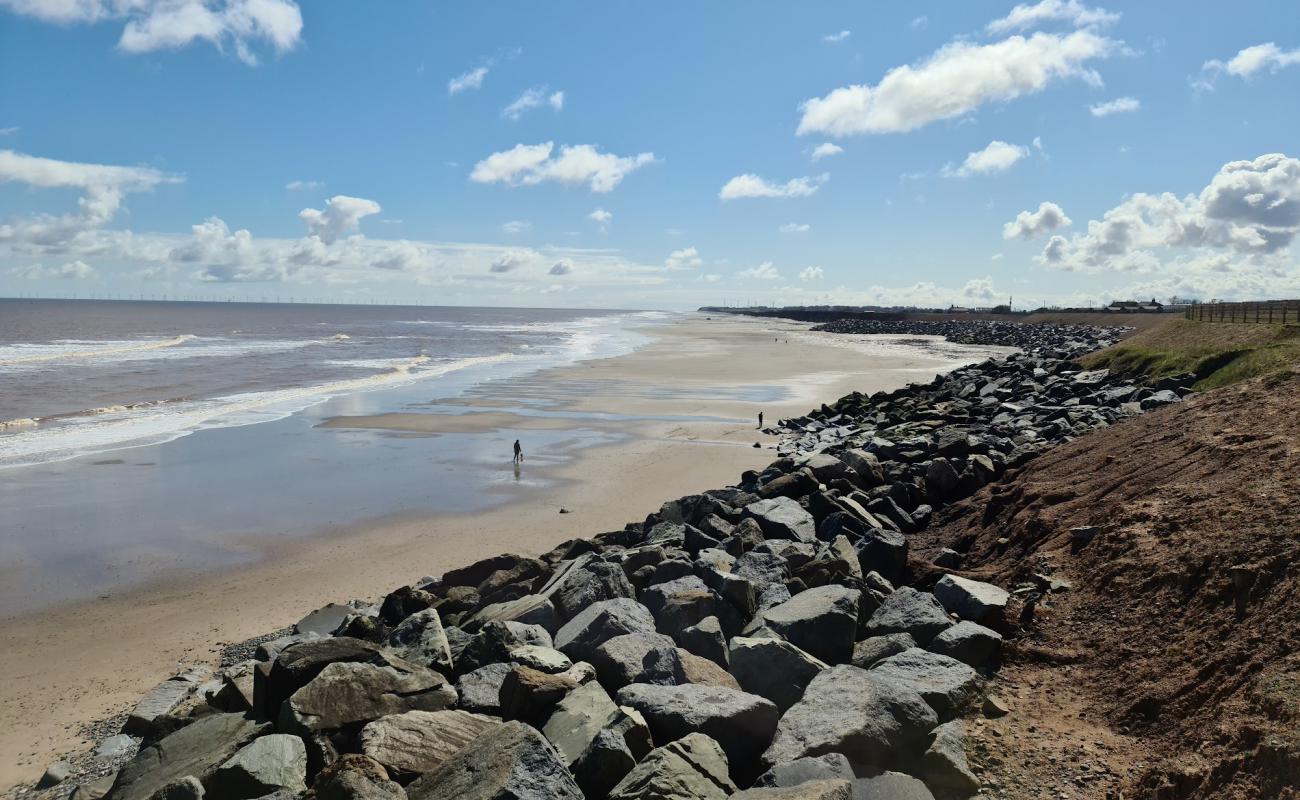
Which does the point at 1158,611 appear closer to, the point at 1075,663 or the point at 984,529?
the point at 1075,663

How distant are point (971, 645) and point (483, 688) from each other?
4.10m

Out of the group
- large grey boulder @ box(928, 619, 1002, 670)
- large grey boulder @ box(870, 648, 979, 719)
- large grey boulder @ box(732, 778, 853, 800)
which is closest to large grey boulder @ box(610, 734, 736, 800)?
Result: large grey boulder @ box(732, 778, 853, 800)

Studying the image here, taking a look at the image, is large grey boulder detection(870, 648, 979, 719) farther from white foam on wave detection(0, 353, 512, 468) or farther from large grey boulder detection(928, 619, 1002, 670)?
white foam on wave detection(0, 353, 512, 468)

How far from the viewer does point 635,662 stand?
6543 mm

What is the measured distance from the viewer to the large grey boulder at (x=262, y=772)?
212 inches

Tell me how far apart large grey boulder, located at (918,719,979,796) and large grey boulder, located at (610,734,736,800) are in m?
1.36

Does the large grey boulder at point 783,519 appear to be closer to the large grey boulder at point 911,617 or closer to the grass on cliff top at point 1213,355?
the large grey boulder at point 911,617

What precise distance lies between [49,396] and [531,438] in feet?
81.5

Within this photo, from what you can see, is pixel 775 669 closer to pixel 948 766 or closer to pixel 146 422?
pixel 948 766

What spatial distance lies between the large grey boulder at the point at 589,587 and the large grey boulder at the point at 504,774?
3.12m

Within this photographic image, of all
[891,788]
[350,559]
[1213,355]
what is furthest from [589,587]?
[1213,355]

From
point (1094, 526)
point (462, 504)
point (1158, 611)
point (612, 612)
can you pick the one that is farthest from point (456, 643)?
point (462, 504)

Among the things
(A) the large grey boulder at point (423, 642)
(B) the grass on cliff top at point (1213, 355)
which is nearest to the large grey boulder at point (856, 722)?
(A) the large grey boulder at point (423, 642)

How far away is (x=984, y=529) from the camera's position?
10977mm
